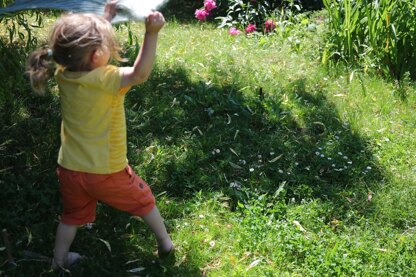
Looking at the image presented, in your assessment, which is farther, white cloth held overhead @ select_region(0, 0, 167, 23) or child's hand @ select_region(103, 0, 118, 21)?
child's hand @ select_region(103, 0, 118, 21)

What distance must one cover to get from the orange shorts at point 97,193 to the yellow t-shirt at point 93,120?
0.04 meters

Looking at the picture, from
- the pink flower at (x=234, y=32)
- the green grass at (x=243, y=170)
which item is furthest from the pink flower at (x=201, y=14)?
the green grass at (x=243, y=170)

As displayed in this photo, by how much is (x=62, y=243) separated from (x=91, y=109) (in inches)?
28.1

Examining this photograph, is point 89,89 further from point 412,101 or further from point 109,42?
point 412,101

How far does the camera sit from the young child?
2361 millimetres

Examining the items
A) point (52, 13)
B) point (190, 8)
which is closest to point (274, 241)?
point (52, 13)

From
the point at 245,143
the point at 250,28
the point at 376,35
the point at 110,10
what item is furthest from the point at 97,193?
the point at 250,28

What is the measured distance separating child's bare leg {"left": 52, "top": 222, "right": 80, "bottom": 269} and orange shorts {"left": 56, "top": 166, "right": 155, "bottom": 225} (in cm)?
4

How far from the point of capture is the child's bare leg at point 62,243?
8.95 feet

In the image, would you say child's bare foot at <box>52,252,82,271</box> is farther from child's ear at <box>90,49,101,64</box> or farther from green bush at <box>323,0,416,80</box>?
green bush at <box>323,0,416,80</box>

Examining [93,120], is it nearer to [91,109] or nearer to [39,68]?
[91,109]

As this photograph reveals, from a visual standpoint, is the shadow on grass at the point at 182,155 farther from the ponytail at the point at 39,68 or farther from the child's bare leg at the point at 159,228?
the ponytail at the point at 39,68

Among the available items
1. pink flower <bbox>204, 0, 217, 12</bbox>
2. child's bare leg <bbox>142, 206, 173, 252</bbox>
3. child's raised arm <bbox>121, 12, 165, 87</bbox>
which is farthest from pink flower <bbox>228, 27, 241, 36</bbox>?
child's raised arm <bbox>121, 12, 165, 87</bbox>

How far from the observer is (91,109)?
97.3 inches
